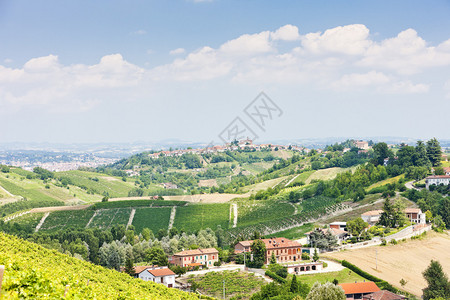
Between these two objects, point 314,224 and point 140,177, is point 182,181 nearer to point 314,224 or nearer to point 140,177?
point 140,177

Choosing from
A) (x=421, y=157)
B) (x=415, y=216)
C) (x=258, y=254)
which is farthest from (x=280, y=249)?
(x=421, y=157)

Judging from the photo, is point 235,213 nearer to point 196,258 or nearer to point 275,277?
point 196,258

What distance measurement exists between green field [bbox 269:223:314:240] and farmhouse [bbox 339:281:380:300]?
22203mm

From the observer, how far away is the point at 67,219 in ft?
260

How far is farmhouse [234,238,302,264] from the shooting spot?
54281 mm

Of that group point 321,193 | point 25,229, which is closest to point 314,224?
point 321,193

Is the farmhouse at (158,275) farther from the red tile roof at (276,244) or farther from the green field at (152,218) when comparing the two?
the green field at (152,218)

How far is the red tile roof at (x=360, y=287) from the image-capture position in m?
40.6

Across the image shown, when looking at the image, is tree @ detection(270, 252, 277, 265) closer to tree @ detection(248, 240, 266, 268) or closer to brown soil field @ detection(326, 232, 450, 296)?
tree @ detection(248, 240, 266, 268)

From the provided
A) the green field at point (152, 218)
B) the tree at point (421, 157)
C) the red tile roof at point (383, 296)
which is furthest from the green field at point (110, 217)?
the tree at point (421, 157)

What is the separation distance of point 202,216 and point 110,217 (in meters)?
15.7

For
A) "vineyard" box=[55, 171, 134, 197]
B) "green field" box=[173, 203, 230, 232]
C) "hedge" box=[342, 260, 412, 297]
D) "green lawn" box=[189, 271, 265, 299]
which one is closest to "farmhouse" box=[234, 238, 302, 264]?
"green lawn" box=[189, 271, 265, 299]

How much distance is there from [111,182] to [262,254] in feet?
366

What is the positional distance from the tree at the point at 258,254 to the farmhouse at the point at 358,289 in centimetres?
1189
